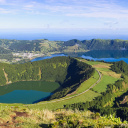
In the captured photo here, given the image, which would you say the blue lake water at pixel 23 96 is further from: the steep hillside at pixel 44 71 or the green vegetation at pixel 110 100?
the green vegetation at pixel 110 100

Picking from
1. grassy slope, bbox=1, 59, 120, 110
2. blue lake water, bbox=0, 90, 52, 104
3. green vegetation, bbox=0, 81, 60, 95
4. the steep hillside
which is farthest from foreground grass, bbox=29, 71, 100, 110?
the steep hillside

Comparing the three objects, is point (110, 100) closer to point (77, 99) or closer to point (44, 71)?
point (77, 99)

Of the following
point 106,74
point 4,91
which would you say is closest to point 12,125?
point 106,74

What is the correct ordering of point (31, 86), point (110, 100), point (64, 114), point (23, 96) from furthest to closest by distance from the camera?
point (31, 86) < point (23, 96) < point (110, 100) < point (64, 114)

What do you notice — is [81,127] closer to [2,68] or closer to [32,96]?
[32,96]

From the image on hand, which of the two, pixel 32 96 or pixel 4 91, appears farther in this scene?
pixel 4 91

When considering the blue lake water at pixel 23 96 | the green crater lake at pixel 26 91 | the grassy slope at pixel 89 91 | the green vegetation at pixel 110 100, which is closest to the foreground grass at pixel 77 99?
the grassy slope at pixel 89 91

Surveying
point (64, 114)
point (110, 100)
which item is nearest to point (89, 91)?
point (110, 100)

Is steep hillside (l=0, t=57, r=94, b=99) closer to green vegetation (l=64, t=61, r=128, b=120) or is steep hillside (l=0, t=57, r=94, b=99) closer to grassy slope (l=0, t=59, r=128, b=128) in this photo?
grassy slope (l=0, t=59, r=128, b=128)

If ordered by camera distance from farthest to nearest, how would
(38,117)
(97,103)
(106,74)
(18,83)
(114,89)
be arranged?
(18,83)
(106,74)
(114,89)
(97,103)
(38,117)
